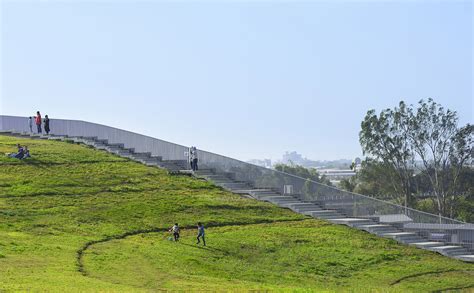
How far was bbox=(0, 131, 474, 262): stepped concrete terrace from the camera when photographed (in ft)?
169

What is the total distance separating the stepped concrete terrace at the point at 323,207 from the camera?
51.4 metres

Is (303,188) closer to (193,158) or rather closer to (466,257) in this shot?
(193,158)

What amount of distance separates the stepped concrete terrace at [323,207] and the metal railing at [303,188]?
94 millimetres

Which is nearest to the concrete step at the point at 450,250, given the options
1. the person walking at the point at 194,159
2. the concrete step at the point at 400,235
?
the concrete step at the point at 400,235

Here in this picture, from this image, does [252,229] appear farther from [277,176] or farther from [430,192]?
[430,192]

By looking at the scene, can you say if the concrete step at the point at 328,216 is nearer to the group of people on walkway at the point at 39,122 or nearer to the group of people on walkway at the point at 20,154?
the group of people on walkway at the point at 20,154

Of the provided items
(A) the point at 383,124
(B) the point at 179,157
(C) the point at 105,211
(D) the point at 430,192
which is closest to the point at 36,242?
(C) the point at 105,211

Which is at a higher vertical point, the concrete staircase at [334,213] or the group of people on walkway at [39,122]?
the group of people on walkway at [39,122]

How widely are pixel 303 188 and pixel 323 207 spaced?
235 centimetres

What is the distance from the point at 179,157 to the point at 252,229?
19725 mm

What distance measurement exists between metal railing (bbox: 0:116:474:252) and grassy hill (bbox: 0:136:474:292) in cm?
289

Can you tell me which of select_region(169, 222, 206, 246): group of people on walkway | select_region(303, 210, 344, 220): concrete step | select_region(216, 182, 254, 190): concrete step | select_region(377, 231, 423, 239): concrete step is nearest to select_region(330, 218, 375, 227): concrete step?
select_region(303, 210, 344, 220): concrete step

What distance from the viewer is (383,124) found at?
95.5m

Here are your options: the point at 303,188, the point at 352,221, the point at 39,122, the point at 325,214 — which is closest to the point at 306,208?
the point at 325,214
